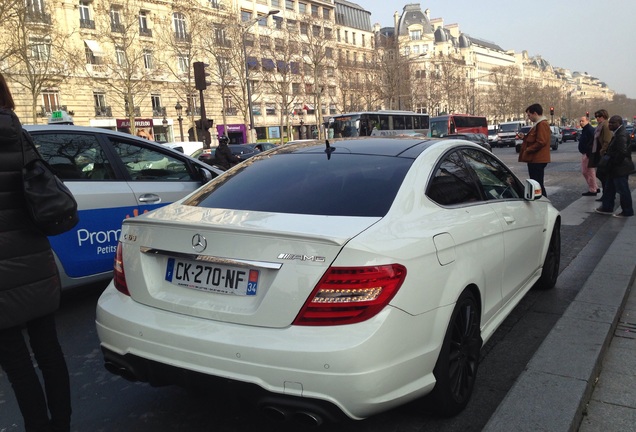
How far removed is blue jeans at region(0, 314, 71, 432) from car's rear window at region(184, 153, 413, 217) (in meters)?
1.02

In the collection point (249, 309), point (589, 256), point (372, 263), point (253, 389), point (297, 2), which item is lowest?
point (589, 256)

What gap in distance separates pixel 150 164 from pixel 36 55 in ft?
113

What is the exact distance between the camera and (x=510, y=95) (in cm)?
10475

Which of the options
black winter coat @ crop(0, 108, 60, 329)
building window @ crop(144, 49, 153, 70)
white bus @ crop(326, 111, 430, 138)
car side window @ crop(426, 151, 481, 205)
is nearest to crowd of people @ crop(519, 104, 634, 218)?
car side window @ crop(426, 151, 481, 205)

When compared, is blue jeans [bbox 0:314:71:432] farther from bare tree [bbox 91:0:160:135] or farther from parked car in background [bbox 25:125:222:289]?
bare tree [bbox 91:0:160:135]

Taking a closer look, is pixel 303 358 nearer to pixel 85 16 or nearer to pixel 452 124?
pixel 452 124

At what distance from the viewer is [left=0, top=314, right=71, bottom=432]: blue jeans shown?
223 cm

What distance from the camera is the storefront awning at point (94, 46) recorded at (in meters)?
39.0

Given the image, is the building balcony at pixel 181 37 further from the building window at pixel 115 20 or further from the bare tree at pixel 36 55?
the bare tree at pixel 36 55

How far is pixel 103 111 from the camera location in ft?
134

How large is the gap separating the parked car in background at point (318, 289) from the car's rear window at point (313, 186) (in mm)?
13

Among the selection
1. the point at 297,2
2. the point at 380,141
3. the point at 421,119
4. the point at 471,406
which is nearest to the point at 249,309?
the point at 471,406

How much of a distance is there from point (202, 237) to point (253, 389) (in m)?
0.71

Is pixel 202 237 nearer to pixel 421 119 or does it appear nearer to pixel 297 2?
pixel 421 119
